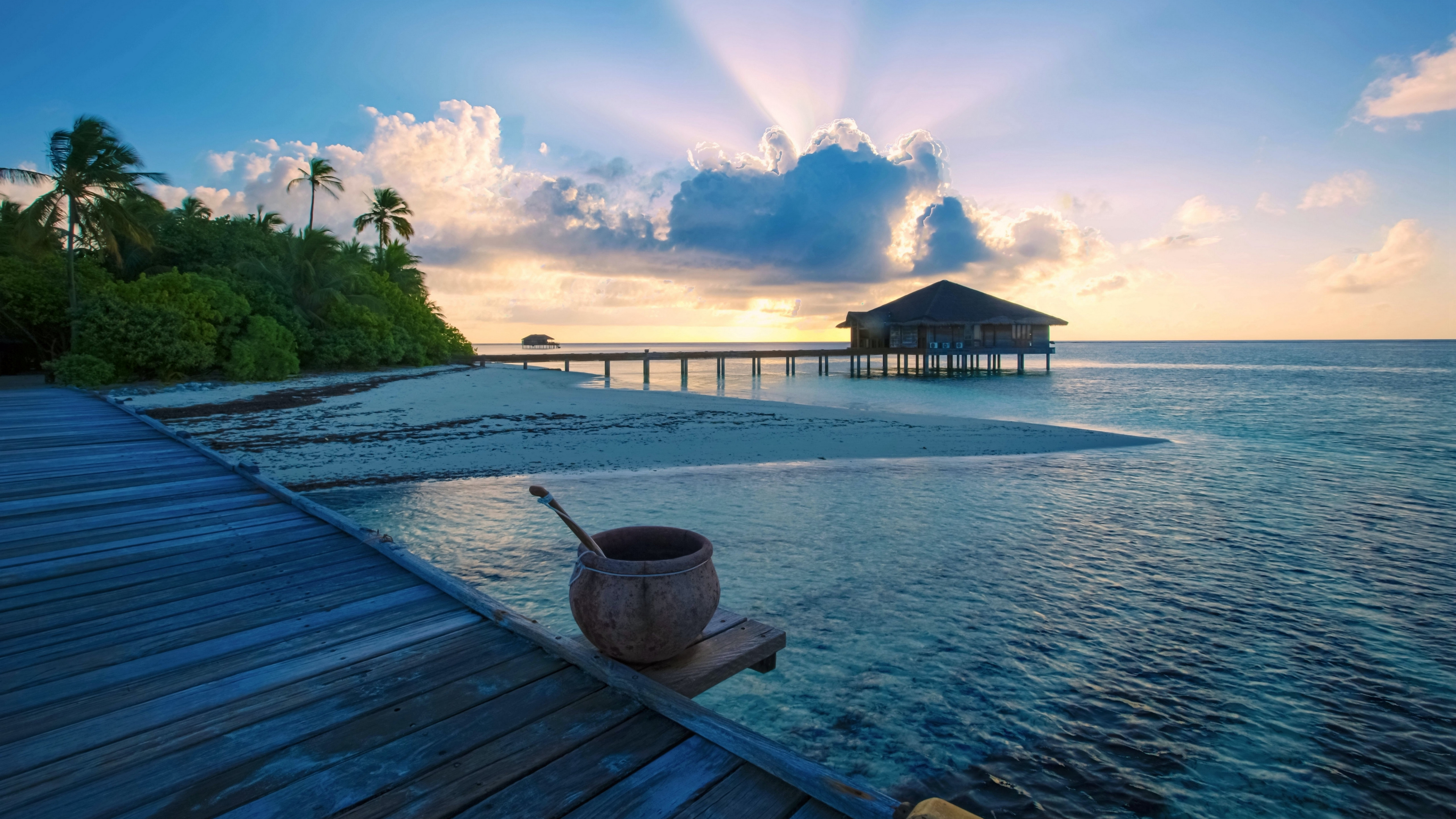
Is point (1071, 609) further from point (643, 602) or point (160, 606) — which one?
point (160, 606)

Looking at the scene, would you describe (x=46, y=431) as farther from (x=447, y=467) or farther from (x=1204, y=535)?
(x=1204, y=535)

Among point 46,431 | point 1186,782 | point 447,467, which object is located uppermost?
point 46,431

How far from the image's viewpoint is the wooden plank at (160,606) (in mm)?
3146

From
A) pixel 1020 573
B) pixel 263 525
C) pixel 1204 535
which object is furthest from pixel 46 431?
pixel 1204 535

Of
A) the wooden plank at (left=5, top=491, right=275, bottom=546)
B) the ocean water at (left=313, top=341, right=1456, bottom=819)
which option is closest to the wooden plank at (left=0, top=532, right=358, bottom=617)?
the wooden plank at (left=5, top=491, right=275, bottom=546)

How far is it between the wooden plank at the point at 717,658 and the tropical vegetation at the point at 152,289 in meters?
25.9

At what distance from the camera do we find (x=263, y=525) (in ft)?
16.5

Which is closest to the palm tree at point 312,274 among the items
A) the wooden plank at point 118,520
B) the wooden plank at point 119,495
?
the wooden plank at point 119,495

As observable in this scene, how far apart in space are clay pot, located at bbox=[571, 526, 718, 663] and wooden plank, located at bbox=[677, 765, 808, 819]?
2.27ft

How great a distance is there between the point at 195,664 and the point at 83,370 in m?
24.4

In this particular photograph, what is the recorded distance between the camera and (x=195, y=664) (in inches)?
113

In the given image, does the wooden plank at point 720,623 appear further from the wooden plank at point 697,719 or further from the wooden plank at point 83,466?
the wooden plank at point 83,466

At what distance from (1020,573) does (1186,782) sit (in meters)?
3.08

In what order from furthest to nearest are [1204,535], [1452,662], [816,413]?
[816,413] < [1204,535] < [1452,662]
